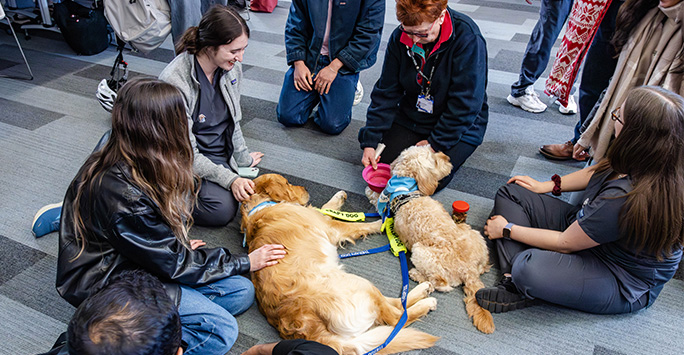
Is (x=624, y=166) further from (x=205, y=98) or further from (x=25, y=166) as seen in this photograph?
(x=25, y=166)

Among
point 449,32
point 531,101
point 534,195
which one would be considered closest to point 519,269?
point 534,195

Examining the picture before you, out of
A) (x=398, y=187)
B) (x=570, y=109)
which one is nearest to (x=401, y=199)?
(x=398, y=187)

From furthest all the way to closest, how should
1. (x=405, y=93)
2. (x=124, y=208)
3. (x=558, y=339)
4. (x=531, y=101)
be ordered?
(x=531, y=101) → (x=405, y=93) → (x=558, y=339) → (x=124, y=208)

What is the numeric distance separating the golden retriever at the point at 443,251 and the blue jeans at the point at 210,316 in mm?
928

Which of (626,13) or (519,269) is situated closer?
(519,269)

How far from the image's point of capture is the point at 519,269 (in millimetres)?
2232

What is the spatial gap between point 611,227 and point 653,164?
0.31 metres

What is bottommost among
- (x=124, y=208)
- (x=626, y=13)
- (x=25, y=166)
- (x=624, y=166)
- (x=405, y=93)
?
(x=25, y=166)

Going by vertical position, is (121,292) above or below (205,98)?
above

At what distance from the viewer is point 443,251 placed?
7.65ft

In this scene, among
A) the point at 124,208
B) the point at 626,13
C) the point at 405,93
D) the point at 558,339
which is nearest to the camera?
the point at 124,208

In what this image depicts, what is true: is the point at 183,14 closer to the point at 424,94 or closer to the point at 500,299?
the point at 424,94

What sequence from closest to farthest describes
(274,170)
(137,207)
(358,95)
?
(137,207)
(274,170)
(358,95)

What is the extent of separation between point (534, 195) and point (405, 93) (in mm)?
1086
